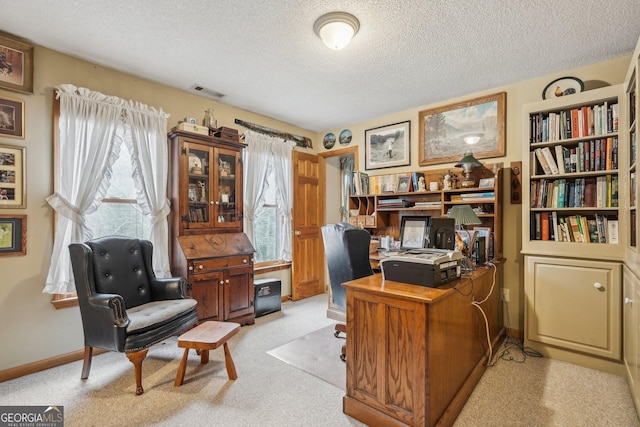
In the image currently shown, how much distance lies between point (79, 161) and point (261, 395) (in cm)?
250

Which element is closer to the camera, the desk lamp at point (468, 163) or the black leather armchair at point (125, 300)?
the black leather armchair at point (125, 300)

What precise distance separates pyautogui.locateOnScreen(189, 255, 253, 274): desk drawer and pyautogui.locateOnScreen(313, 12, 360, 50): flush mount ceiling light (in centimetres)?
235

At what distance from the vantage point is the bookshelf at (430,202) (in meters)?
3.05

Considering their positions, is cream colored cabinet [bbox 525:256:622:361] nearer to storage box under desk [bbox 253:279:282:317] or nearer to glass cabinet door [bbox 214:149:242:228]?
storage box under desk [bbox 253:279:282:317]

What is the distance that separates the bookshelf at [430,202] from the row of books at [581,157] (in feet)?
1.36

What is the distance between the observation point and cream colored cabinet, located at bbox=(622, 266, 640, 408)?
179cm

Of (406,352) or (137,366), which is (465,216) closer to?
(406,352)

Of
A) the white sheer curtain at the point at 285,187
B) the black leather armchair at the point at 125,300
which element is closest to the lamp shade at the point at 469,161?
the white sheer curtain at the point at 285,187

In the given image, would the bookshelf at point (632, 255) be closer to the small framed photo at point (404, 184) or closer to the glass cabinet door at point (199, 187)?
the small framed photo at point (404, 184)

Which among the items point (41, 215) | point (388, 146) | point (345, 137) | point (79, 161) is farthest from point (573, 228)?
point (41, 215)

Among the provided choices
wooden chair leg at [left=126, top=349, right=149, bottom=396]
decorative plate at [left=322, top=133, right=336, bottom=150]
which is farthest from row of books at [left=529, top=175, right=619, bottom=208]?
wooden chair leg at [left=126, top=349, right=149, bottom=396]

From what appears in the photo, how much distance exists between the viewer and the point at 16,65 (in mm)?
2330

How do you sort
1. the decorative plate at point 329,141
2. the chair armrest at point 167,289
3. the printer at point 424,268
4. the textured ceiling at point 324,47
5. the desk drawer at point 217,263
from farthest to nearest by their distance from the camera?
the decorative plate at point 329,141 → the desk drawer at point 217,263 → the chair armrest at point 167,289 → the textured ceiling at point 324,47 → the printer at point 424,268

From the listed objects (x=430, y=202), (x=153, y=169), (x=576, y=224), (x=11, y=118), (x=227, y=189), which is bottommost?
(x=576, y=224)
